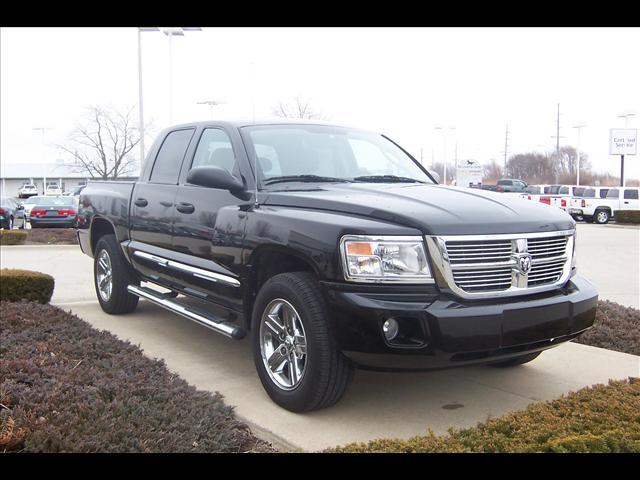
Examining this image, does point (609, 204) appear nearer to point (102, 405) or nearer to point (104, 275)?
point (104, 275)

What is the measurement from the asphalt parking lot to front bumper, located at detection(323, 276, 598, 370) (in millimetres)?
556

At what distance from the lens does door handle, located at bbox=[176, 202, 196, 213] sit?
16.4 ft

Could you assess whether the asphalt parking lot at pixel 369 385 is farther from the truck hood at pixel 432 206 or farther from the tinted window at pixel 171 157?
the tinted window at pixel 171 157

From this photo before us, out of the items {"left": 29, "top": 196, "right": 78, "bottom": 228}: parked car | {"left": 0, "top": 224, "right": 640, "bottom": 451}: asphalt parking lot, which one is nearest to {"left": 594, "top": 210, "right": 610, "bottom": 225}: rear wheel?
{"left": 29, "top": 196, "right": 78, "bottom": 228}: parked car

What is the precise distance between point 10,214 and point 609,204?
25233 millimetres

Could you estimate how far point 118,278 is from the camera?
21.7ft

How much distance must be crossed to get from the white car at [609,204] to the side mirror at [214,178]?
26.9 meters

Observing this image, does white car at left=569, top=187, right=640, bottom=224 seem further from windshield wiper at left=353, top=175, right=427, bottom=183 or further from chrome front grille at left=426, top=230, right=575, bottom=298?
chrome front grille at left=426, top=230, right=575, bottom=298

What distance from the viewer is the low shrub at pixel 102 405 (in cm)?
322

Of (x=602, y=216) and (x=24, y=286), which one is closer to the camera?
(x=24, y=286)

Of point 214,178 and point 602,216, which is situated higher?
point 214,178

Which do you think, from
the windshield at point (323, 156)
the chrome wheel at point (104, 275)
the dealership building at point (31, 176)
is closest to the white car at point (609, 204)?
the windshield at point (323, 156)

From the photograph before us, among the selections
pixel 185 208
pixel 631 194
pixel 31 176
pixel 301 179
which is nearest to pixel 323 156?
pixel 301 179
